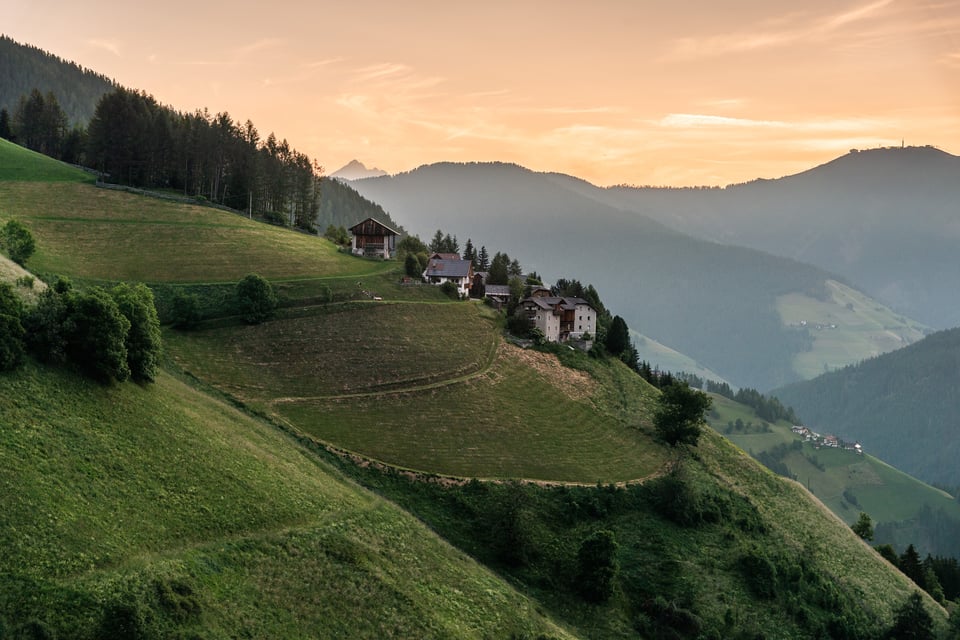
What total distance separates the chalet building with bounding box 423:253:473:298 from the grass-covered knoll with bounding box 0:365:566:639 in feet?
208

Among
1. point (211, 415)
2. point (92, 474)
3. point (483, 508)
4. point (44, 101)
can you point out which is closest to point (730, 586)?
point (483, 508)

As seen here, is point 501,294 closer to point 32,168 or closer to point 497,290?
point 497,290

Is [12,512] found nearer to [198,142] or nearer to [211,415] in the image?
[211,415]

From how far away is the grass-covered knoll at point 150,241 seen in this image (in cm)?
8750

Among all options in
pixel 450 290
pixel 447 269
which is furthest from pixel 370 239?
pixel 450 290

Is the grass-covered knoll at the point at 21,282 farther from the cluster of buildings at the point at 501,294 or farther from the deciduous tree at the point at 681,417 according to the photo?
the deciduous tree at the point at 681,417

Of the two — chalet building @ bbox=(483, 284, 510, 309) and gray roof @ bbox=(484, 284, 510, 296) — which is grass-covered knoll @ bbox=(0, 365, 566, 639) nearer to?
chalet building @ bbox=(483, 284, 510, 309)

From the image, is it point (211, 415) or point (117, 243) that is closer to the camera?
point (211, 415)

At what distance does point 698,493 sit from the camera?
6988 centimetres

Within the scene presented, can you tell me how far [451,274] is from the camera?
112m

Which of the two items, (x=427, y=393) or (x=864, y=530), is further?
(x=864, y=530)

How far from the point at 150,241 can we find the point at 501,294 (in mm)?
56852

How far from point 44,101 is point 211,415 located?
132298mm

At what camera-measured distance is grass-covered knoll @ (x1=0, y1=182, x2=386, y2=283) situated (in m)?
87.5
